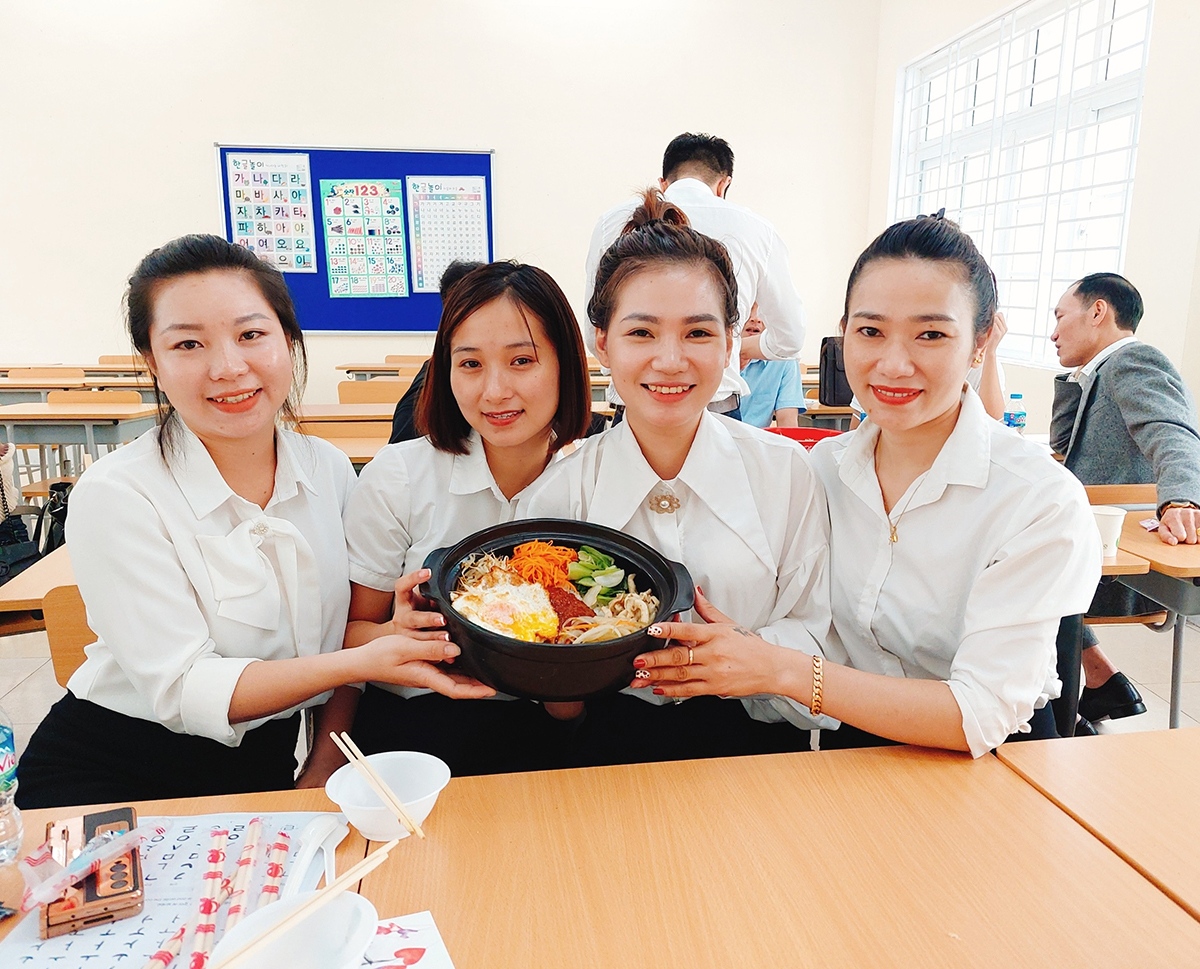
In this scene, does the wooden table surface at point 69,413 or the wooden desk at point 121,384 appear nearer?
the wooden table surface at point 69,413

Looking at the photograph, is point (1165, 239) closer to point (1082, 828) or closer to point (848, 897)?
point (1082, 828)

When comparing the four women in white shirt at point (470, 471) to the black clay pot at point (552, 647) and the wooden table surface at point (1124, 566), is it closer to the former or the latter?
the black clay pot at point (552, 647)

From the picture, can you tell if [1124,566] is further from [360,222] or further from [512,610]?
[360,222]

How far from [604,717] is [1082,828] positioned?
2.78ft

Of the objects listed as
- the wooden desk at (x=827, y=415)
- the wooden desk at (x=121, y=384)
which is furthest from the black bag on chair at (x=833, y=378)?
the wooden desk at (x=121, y=384)

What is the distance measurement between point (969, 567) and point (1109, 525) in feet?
3.02

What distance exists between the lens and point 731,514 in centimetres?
152

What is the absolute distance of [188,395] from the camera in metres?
1.38

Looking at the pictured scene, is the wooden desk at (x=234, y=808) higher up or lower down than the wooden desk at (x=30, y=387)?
lower down

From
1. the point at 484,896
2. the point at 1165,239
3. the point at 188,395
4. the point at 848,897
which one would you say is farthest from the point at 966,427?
the point at 1165,239

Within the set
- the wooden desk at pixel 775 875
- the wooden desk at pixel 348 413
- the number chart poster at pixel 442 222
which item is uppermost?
the number chart poster at pixel 442 222

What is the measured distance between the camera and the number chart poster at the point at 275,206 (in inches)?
251

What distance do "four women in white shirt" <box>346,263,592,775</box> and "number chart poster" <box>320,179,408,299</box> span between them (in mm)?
5431

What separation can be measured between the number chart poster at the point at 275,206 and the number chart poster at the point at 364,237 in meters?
0.16
